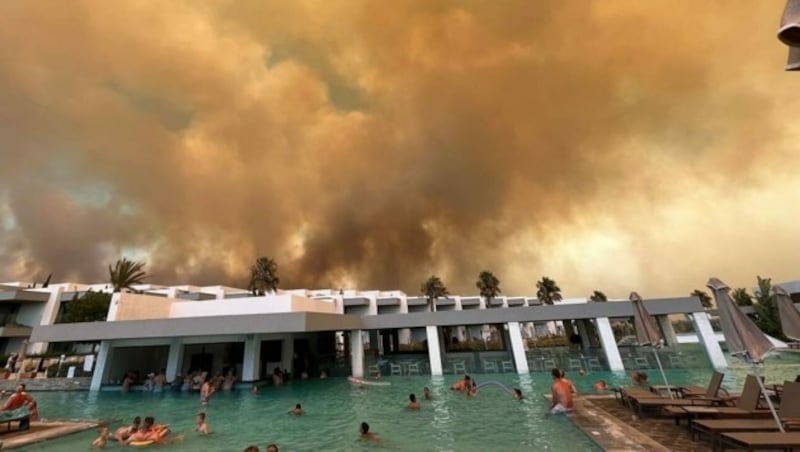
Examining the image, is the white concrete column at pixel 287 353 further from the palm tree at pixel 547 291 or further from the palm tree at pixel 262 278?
the palm tree at pixel 547 291

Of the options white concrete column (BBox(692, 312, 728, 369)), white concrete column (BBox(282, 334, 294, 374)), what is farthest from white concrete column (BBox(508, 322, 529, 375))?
white concrete column (BBox(282, 334, 294, 374))

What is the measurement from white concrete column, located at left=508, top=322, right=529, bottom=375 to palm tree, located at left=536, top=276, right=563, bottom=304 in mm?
37493

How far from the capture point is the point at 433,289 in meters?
66.4

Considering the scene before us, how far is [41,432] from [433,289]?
56.8 metres

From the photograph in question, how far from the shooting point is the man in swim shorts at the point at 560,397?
1199 centimetres

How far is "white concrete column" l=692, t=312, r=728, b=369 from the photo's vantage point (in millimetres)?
22922

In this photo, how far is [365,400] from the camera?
18.6m

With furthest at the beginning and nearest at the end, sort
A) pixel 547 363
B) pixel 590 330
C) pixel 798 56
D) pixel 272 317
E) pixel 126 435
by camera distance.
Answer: pixel 590 330 → pixel 547 363 → pixel 272 317 → pixel 126 435 → pixel 798 56

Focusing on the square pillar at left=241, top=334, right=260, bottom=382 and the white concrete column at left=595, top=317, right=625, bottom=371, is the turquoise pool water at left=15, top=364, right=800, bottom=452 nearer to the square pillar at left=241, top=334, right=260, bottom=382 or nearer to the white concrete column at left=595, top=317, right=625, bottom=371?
the white concrete column at left=595, top=317, right=625, bottom=371

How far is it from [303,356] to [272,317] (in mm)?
14706

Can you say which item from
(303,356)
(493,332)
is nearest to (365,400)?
(303,356)

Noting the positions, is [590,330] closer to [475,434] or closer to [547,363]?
[547,363]

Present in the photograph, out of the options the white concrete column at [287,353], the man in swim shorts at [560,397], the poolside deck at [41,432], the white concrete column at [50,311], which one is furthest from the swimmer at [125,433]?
the white concrete column at [50,311]

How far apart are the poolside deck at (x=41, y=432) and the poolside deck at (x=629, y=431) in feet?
58.9
